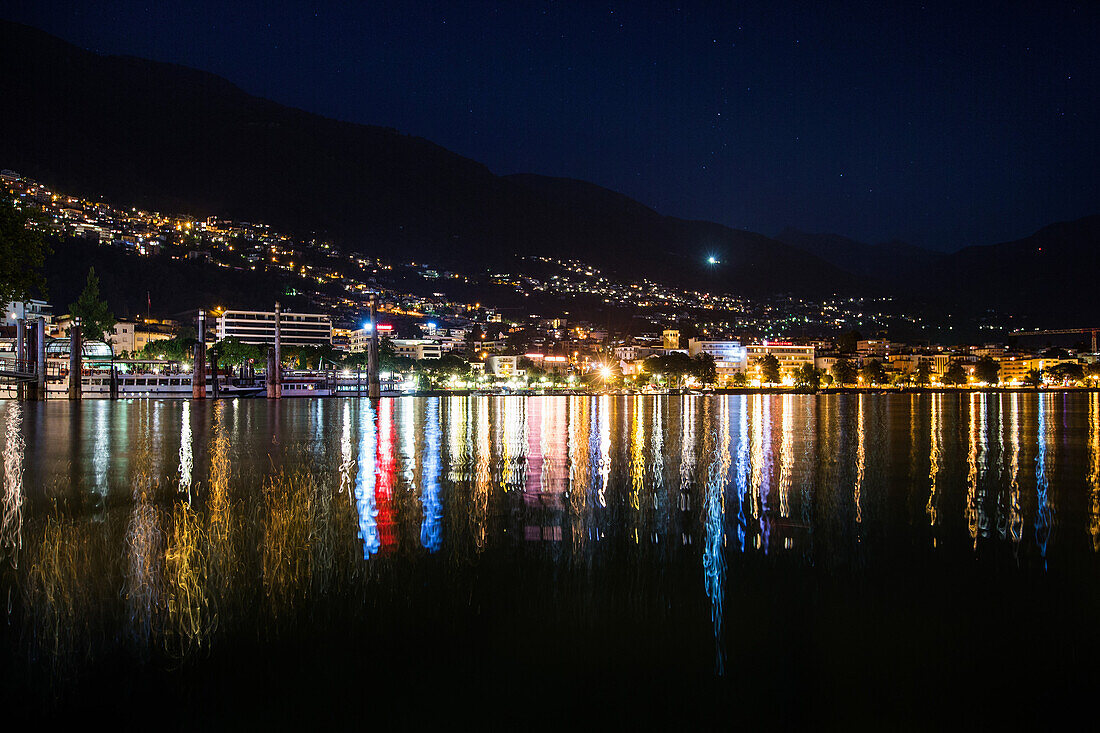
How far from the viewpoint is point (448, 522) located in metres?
11.5

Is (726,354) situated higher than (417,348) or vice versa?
(417,348)

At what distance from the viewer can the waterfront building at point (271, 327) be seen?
179750mm

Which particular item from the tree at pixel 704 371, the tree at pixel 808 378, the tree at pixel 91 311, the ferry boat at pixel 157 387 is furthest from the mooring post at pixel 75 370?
the tree at pixel 808 378

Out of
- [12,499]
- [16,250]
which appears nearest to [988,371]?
[16,250]

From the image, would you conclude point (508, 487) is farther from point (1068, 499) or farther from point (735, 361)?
point (735, 361)

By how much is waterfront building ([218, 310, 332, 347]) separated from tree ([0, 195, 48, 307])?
159 meters

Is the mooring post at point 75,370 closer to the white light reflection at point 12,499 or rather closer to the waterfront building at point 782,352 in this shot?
the white light reflection at point 12,499

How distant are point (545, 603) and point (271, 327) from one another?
19179cm

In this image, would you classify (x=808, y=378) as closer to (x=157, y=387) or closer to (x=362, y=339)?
(x=362, y=339)

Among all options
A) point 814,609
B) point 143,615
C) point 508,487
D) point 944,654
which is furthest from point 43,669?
point 508,487

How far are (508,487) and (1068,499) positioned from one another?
10057mm

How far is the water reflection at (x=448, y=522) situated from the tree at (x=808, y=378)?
438 feet

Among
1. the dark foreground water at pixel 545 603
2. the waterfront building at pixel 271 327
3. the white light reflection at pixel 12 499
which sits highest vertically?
the waterfront building at pixel 271 327

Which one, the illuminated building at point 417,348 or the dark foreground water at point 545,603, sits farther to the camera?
the illuminated building at point 417,348
